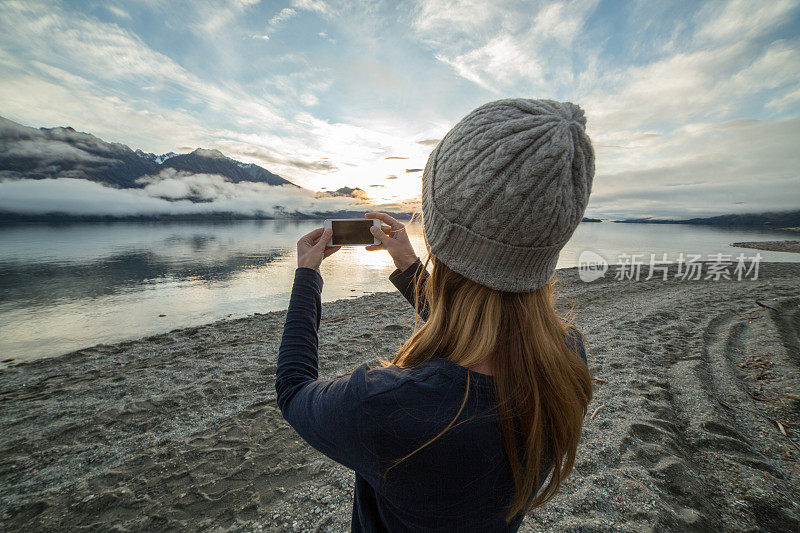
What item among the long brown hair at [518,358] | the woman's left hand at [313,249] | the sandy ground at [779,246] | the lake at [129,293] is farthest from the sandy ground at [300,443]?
the sandy ground at [779,246]

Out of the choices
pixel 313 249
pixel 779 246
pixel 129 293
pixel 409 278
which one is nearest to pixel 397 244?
pixel 409 278

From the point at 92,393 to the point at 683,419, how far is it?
8632mm

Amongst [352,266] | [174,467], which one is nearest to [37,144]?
[352,266]

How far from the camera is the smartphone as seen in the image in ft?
6.18

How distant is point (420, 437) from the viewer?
0.77 m

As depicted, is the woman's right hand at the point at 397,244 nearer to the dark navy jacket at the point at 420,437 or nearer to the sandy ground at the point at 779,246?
the dark navy jacket at the point at 420,437

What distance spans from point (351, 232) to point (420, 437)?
136cm

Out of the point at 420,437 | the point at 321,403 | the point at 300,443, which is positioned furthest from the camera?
the point at 300,443

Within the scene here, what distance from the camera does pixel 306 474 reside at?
3.40m

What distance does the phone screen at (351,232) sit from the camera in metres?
1.88

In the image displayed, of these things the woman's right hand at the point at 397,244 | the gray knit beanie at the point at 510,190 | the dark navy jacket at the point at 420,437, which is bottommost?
the dark navy jacket at the point at 420,437

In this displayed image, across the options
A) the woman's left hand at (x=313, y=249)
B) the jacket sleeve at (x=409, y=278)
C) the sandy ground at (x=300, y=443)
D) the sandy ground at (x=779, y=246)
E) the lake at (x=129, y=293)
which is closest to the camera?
the woman's left hand at (x=313, y=249)

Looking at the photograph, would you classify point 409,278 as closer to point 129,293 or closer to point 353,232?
point 353,232

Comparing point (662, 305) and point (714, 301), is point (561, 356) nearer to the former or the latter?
point (662, 305)
